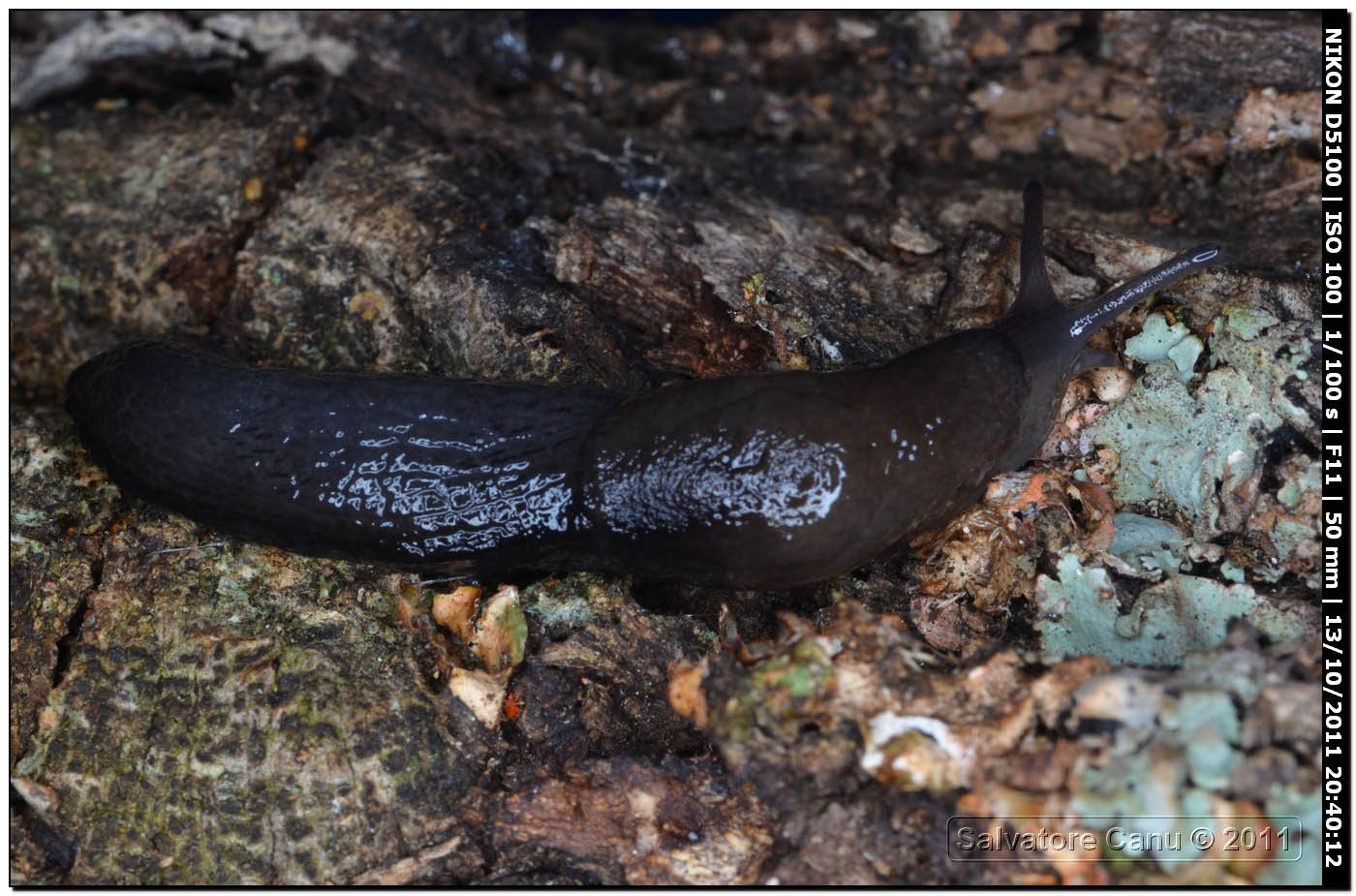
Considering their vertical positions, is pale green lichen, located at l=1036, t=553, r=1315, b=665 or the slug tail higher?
the slug tail

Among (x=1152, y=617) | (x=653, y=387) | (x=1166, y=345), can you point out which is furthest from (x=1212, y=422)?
(x=653, y=387)

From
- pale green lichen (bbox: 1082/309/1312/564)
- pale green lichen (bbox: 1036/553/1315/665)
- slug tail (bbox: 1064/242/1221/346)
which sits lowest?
pale green lichen (bbox: 1036/553/1315/665)

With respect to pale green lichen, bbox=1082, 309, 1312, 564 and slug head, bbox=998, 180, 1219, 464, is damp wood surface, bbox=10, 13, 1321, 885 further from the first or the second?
slug head, bbox=998, 180, 1219, 464

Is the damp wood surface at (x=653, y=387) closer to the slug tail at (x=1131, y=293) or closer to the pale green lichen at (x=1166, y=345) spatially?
the pale green lichen at (x=1166, y=345)

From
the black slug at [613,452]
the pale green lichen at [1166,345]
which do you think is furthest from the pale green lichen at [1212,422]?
the black slug at [613,452]

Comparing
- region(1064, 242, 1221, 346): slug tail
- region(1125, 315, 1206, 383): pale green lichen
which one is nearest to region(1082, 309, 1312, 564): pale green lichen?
region(1125, 315, 1206, 383): pale green lichen

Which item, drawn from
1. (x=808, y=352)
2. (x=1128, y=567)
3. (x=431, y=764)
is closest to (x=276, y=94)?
(x=808, y=352)
